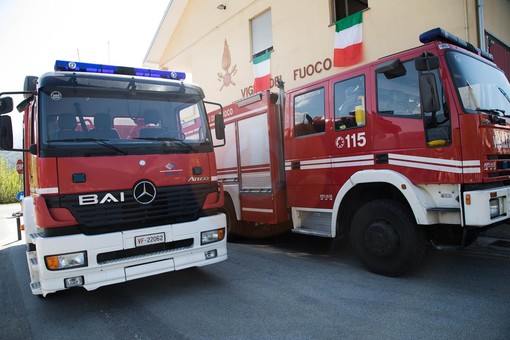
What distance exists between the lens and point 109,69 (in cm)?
459

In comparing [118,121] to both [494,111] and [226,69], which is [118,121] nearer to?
[494,111]

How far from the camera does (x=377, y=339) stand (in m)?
3.12

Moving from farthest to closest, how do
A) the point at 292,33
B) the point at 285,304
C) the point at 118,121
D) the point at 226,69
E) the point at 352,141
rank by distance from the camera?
the point at 226,69
the point at 292,33
the point at 352,141
the point at 118,121
the point at 285,304

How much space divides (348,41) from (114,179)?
7.25m

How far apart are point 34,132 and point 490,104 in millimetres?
5104

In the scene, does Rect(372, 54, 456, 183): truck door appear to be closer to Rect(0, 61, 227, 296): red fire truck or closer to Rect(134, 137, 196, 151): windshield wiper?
Rect(0, 61, 227, 296): red fire truck

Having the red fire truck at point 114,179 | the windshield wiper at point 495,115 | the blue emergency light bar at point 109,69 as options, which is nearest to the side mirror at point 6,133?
the red fire truck at point 114,179

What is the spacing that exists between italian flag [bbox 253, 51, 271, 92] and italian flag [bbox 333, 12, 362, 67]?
2.82m

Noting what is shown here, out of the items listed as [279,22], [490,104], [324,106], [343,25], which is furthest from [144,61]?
[490,104]

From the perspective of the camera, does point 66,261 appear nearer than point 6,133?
Yes

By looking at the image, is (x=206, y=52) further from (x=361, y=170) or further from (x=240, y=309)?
(x=240, y=309)

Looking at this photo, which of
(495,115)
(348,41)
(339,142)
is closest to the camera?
(495,115)

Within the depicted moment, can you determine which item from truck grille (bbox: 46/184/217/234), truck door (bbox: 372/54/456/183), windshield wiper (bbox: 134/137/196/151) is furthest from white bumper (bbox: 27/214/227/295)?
truck door (bbox: 372/54/456/183)

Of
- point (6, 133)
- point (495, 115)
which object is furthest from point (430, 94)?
point (6, 133)
